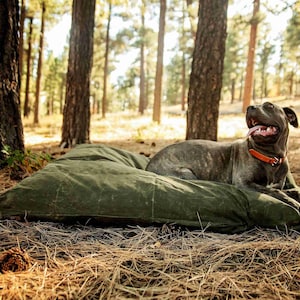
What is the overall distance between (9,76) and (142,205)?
111 inches

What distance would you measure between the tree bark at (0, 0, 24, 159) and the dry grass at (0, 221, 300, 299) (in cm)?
211

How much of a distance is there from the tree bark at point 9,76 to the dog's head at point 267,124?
2.94 metres

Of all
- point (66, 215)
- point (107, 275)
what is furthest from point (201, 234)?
point (66, 215)

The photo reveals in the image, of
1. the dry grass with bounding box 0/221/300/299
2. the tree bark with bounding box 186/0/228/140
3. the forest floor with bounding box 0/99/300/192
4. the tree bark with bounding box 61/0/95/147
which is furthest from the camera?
the tree bark with bounding box 61/0/95/147

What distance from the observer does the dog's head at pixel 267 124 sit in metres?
2.85

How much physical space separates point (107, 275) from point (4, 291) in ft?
1.55

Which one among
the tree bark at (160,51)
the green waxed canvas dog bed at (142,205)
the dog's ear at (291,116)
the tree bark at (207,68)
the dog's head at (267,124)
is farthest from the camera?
the tree bark at (160,51)

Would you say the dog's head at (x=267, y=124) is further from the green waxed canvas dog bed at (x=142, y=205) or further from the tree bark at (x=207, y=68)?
the tree bark at (x=207, y=68)

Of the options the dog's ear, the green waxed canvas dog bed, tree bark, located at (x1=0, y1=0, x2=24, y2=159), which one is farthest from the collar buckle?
tree bark, located at (x1=0, y1=0, x2=24, y2=159)

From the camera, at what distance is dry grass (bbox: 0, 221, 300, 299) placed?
1.47 meters

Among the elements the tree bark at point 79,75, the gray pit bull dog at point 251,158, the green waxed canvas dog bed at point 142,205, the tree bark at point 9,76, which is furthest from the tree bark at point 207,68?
the tree bark at point 79,75

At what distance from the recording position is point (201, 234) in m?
2.17

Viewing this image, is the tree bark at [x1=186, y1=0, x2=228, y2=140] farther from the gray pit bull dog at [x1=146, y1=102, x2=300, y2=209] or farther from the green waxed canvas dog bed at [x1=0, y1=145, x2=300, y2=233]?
the green waxed canvas dog bed at [x1=0, y1=145, x2=300, y2=233]

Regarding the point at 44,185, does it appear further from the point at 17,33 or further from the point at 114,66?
the point at 114,66
